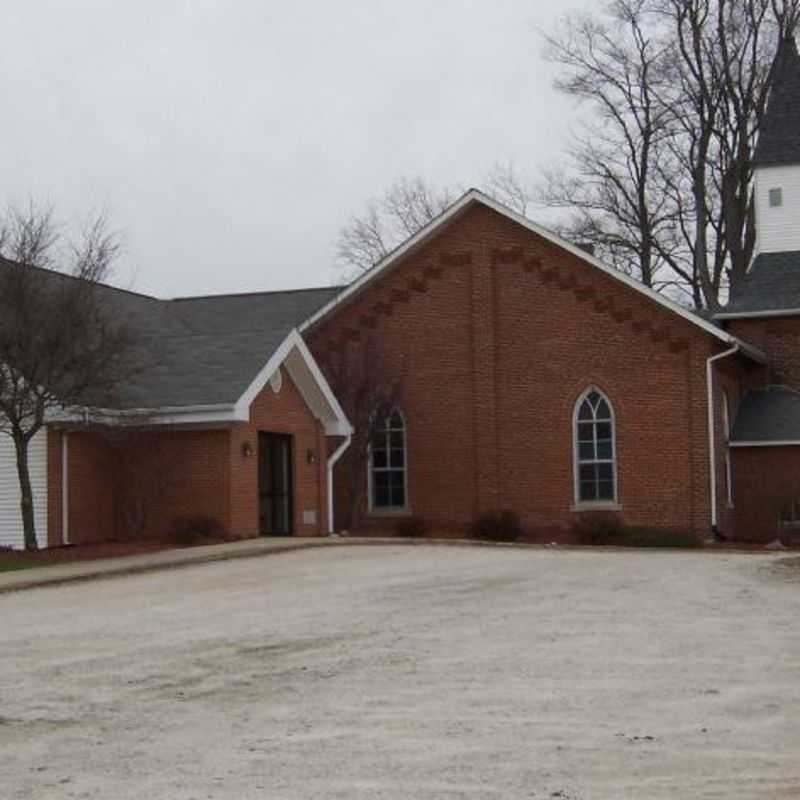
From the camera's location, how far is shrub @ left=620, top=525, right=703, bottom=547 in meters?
30.8

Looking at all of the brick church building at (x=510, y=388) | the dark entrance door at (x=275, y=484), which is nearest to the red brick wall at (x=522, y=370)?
the brick church building at (x=510, y=388)

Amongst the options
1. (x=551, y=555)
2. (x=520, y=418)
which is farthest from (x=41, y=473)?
(x=520, y=418)

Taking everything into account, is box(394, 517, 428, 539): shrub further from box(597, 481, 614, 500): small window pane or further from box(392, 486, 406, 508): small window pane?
box(597, 481, 614, 500): small window pane

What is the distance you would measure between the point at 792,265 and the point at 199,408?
17.4 meters

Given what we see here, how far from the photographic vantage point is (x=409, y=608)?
1630 cm

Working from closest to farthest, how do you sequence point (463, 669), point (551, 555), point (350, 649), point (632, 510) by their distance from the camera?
point (463, 669) → point (350, 649) → point (551, 555) → point (632, 510)

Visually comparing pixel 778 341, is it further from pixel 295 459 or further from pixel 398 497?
pixel 295 459

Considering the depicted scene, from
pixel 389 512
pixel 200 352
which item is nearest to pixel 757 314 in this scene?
pixel 389 512

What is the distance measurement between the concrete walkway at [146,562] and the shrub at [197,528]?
746 mm

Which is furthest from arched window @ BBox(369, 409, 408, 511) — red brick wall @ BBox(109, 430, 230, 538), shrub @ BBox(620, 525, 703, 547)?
red brick wall @ BBox(109, 430, 230, 538)

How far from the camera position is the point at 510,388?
3394 centimetres

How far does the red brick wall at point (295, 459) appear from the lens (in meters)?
27.6

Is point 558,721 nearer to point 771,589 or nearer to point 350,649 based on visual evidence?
point 350,649

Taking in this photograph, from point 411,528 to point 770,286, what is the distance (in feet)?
35.4
